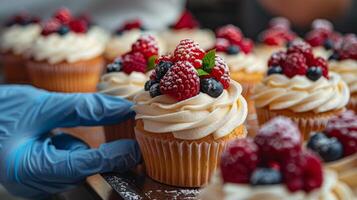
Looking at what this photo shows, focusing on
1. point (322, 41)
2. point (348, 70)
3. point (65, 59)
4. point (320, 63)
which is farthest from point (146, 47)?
point (322, 41)

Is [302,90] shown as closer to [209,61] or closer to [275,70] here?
[275,70]

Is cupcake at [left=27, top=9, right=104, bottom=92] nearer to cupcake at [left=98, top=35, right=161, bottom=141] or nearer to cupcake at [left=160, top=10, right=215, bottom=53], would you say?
cupcake at [left=160, top=10, right=215, bottom=53]

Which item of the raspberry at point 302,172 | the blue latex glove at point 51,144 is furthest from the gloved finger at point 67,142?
the raspberry at point 302,172

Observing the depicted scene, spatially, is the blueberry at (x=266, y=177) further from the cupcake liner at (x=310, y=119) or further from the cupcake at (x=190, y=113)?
→ the cupcake liner at (x=310, y=119)

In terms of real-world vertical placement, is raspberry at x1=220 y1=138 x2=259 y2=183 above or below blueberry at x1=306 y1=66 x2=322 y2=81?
above

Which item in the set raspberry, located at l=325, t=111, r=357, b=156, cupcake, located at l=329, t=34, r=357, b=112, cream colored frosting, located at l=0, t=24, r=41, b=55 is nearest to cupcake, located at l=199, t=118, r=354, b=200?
raspberry, located at l=325, t=111, r=357, b=156

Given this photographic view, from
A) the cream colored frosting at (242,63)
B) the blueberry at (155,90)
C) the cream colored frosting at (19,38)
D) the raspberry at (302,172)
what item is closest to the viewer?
the raspberry at (302,172)
